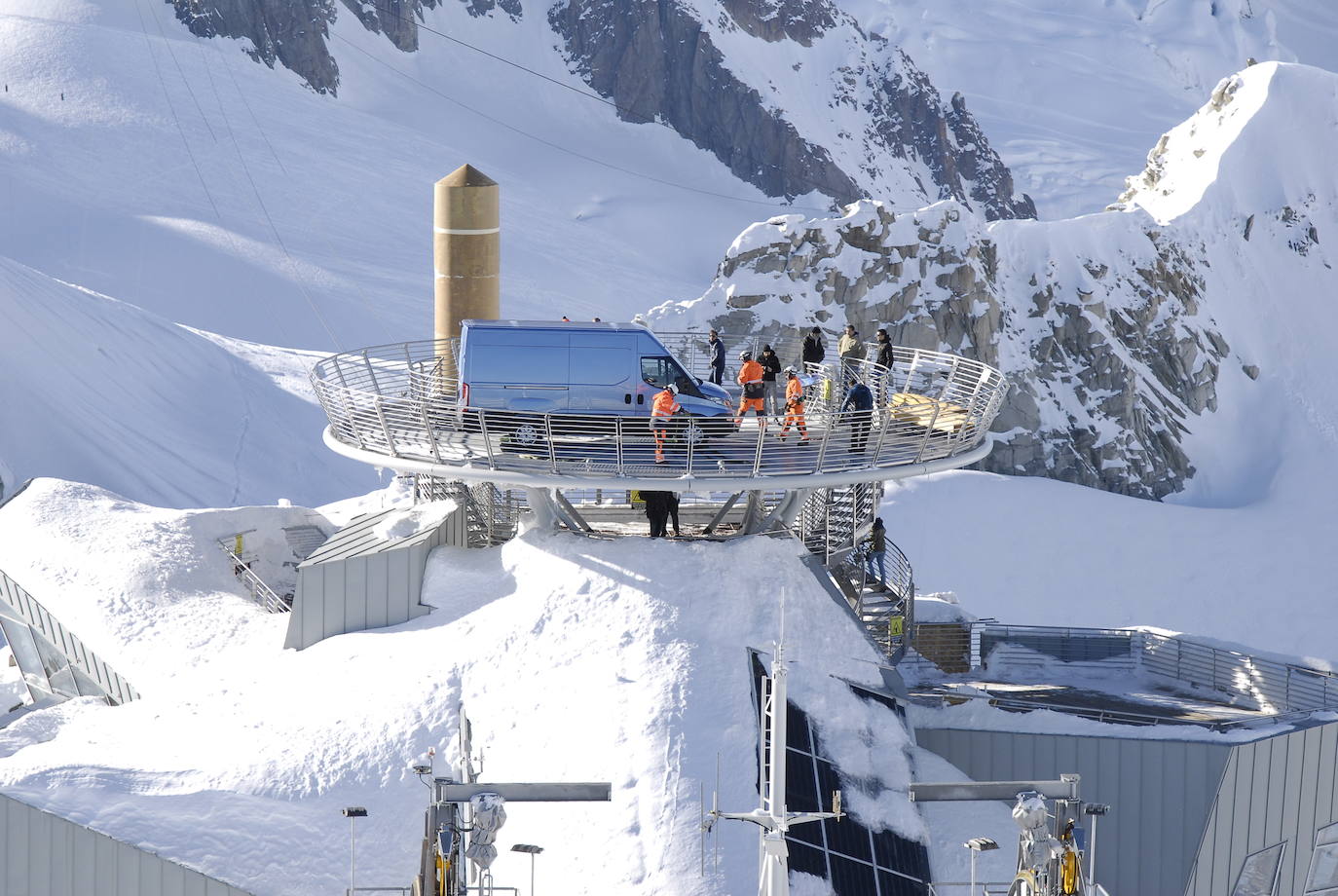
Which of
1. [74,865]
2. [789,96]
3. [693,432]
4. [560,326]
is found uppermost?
[789,96]

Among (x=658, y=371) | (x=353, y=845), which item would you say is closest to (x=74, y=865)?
(x=353, y=845)

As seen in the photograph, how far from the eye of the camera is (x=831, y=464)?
28.6 meters

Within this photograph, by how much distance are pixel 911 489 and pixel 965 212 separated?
11818mm

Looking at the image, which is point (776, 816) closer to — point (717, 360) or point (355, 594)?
point (355, 594)

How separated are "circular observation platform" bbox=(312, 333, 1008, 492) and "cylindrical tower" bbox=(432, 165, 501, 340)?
5.72 m

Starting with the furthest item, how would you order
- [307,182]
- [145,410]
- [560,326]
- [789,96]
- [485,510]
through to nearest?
[789,96] < [307,182] < [145,410] < [485,510] < [560,326]

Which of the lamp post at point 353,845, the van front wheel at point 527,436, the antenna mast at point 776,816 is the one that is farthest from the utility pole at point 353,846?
the van front wheel at point 527,436

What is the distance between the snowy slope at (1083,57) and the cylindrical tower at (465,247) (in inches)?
5197

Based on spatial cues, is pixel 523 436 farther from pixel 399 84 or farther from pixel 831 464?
pixel 399 84

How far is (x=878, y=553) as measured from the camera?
3356cm

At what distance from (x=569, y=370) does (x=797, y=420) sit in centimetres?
388

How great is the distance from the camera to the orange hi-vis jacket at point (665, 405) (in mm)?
28391

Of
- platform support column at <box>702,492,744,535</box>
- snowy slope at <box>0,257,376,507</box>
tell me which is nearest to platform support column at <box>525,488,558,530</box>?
platform support column at <box>702,492,744,535</box>

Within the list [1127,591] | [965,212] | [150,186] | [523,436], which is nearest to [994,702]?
[523,436]
